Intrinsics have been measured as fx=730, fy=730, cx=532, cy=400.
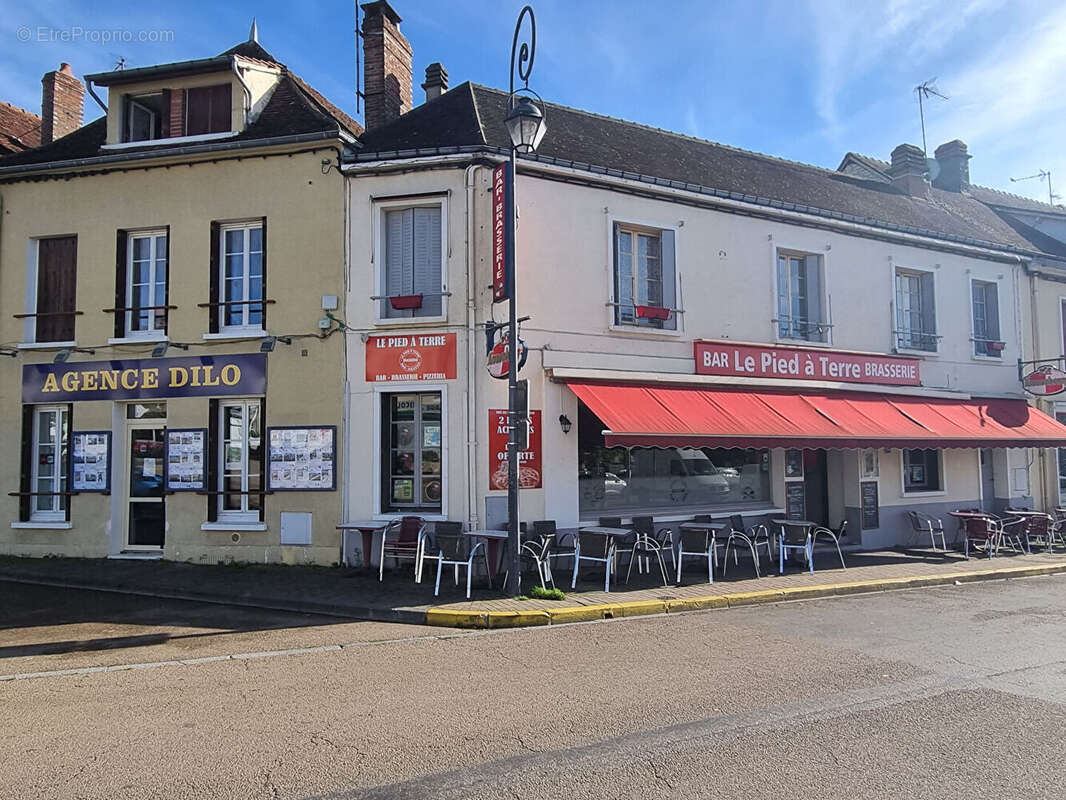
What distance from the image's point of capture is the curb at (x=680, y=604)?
8188mm

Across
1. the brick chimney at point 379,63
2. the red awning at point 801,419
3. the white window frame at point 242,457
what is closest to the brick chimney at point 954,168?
the red awning at point 801,419

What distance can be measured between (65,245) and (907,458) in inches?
631

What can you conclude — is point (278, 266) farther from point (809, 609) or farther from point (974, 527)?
point (974, 527)

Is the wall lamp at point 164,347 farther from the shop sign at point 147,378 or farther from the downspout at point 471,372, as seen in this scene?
the downspout at point 471,372

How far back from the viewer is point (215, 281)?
11.7 metres

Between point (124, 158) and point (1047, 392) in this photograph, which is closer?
point (124, 158)

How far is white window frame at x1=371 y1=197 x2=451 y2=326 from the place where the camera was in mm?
10875

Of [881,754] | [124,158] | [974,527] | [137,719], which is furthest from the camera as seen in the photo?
[974,527]

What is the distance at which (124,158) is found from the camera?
38.6 feet

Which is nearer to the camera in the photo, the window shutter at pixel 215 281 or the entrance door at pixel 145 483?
the window shutter at pixel 215 281

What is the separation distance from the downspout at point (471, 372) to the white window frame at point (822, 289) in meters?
5.79

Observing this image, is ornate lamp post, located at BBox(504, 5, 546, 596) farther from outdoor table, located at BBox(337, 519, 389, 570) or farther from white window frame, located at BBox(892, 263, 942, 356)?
white window frame, located at BBox(892, 263, 942, 356)

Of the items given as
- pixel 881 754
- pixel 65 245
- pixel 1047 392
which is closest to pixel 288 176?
pixel 65 245

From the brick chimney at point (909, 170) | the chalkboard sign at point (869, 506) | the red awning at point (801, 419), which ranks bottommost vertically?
the chalkboard sign at point (869, 506)
